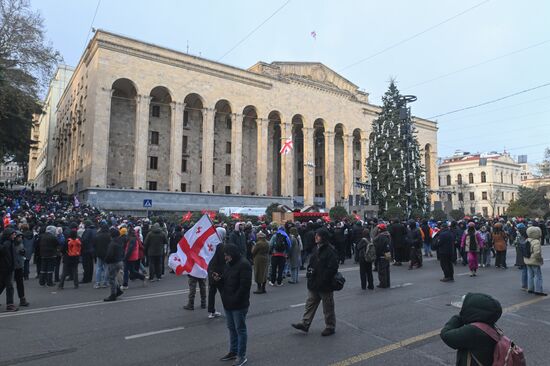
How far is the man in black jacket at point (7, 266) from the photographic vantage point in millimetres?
8320

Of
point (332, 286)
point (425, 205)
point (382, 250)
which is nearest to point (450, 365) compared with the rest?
point (332, 286)

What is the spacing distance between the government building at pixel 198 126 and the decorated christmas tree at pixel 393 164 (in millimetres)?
3412

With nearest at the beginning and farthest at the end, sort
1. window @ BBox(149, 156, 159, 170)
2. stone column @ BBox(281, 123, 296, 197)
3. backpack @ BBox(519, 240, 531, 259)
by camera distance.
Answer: backpack @ BBox(519, 240, 531, 259)
window @ BBox(149, 156, 159, 170)
stone column @ BBox(281, 123, 296, 197)

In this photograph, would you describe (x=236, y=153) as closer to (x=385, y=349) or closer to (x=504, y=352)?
(x=385, y=349)

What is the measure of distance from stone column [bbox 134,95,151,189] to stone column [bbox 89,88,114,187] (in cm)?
262

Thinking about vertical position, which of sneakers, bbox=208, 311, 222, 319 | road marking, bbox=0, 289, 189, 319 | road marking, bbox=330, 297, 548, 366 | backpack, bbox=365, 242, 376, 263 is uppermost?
backpack, bbox=365, 242, 376, 263

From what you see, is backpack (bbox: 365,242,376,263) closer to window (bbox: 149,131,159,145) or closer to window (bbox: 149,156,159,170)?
window (bbox: 149,156,159,170)

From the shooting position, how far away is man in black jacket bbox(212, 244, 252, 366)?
511 cm

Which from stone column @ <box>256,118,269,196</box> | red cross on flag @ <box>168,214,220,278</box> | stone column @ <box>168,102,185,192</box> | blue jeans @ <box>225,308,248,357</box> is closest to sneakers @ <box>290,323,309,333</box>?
blue jeans @ <box>225,308,248,357</box>

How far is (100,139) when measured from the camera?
34156mm

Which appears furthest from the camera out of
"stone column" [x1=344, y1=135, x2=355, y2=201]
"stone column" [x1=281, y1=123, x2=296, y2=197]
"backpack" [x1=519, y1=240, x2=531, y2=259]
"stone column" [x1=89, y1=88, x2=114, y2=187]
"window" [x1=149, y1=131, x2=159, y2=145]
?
"stone column" [x1=344, y1=135, x2=355, y2=201]

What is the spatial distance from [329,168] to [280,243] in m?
39.5

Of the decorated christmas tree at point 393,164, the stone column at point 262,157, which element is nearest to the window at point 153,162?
the stone column at point 262,157

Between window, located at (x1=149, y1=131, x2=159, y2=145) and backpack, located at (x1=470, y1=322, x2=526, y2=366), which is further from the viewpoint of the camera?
window, located at (x1=149, y1=131, x2=159, y2=145)
